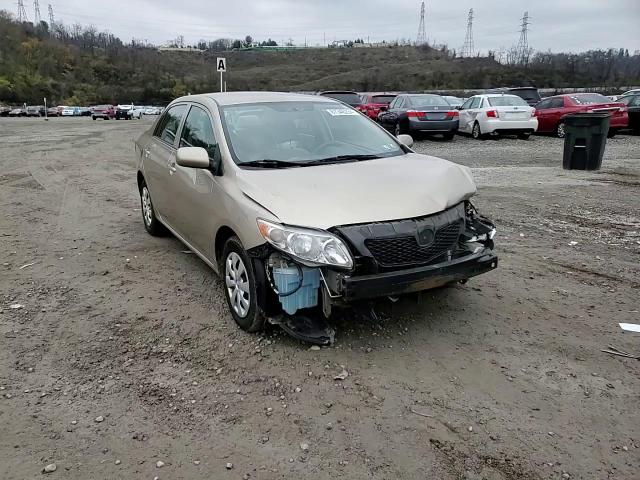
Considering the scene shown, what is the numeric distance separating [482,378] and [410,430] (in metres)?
0.73

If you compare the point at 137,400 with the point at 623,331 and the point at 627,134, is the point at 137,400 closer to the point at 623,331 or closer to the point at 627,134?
the point at 623,331

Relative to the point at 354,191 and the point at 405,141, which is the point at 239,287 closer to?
the point at 354,191

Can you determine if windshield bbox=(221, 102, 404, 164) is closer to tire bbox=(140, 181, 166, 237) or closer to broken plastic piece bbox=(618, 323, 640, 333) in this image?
tire bbox=(140, 181, 166, 237)

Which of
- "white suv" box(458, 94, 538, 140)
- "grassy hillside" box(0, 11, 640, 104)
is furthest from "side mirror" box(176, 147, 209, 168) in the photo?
"grassy hillside" box(0, 11, 640, 104)

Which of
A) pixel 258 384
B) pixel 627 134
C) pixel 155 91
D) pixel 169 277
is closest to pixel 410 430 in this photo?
pixel 258 384

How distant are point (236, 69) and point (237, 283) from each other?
408 ft

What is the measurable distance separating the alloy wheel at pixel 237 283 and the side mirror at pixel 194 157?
76 centimetres

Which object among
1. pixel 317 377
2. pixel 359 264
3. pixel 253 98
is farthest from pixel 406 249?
pixel 253 98

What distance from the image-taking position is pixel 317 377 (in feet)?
11.5

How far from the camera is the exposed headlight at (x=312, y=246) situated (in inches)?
138

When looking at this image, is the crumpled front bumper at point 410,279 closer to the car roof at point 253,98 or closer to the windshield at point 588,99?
the car roof at point 253,98

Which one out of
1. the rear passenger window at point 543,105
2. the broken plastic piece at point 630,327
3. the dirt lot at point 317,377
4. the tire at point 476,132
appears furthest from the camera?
the rear passenger window at point 543,105

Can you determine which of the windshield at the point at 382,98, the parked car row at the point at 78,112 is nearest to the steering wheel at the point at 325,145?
the windshield at the point at 382,98

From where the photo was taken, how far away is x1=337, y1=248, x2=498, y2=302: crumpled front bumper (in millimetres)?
3480
